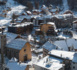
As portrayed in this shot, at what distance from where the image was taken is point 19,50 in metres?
23.3

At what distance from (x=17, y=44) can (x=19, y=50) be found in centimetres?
107

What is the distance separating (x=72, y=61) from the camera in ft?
64.3

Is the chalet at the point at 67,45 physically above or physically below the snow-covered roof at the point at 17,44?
below

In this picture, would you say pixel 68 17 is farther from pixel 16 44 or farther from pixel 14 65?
pixel 14 65

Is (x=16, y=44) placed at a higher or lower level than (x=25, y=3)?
lower

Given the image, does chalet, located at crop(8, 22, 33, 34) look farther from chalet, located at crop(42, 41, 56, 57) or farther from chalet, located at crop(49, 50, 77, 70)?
chalet, located at crop(49, 50, 77, 70)

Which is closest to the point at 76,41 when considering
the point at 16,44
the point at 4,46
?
the point at 16,44

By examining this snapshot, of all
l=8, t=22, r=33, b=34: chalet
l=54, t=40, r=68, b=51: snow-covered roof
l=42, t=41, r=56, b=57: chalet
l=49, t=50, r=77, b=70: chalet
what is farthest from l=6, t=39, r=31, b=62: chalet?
l=8, t=22, r=33, b=34: chalet

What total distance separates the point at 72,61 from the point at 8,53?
9679 millimetres

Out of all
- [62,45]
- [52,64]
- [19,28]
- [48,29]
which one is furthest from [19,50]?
[48,29]

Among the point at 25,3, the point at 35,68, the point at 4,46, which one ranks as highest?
the point at 25,3

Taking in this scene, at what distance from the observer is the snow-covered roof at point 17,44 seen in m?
23.5

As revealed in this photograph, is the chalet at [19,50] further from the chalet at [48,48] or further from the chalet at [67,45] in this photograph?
the chalet at [67,45]

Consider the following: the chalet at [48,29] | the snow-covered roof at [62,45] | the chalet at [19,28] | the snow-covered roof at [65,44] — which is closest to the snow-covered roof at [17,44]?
the snow-covered roof at [62,45]
